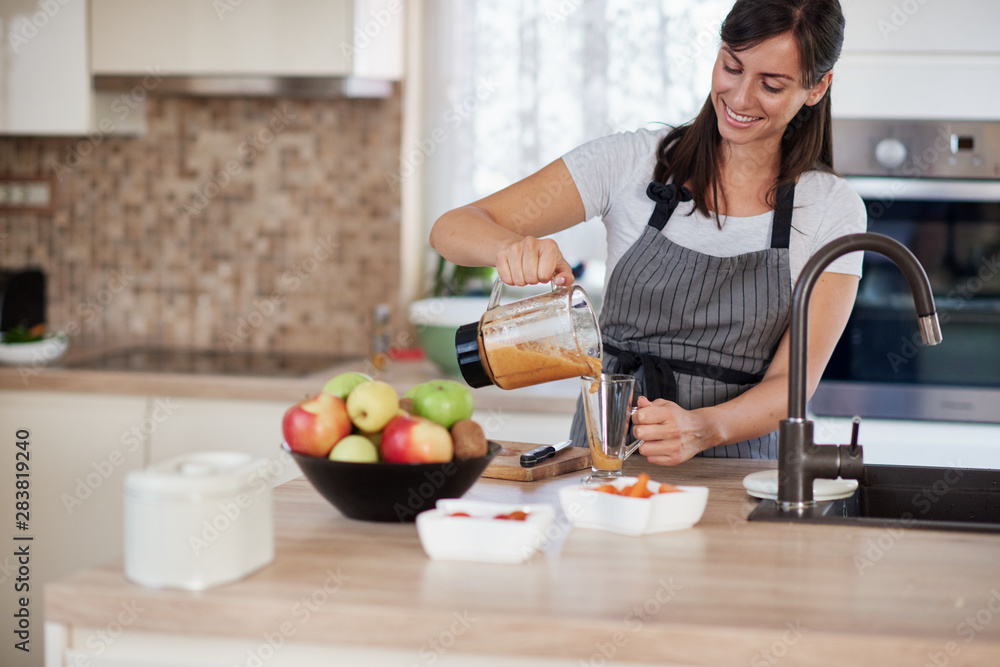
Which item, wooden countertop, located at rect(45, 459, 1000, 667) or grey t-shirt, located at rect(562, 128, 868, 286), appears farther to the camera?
grey t-shirt, located at rect(562, 128, 868, 286)

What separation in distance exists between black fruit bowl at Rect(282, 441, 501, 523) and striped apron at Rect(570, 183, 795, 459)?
60cm

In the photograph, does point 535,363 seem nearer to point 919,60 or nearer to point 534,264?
point 534,264

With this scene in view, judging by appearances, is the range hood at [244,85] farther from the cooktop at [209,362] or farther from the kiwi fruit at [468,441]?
the kiwi fruit at [468,441]

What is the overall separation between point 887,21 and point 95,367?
7.07 feet

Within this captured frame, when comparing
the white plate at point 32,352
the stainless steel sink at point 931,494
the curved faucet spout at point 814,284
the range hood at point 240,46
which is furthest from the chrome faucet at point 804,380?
the white plate at point 32,352

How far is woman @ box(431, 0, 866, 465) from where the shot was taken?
1491 mm

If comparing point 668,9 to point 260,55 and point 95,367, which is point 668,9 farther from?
point 95,367

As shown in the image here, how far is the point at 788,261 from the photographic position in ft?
5.26

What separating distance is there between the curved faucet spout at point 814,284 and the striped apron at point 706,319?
0.47 metres

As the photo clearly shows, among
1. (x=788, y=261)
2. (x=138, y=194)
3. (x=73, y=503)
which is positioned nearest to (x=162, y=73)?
(x=138, y=194)

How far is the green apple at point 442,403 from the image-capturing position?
1.11 metres

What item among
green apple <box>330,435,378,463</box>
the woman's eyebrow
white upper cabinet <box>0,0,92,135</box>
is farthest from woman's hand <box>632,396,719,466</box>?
white upper cabinet <box>0,0,92,135</box>

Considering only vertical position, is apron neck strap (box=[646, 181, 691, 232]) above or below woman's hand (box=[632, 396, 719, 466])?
above

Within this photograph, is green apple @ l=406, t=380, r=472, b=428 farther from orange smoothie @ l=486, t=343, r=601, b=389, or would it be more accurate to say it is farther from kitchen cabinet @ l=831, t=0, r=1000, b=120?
kitchen cabinet @ l=831, t=0, r=1000, b=120
